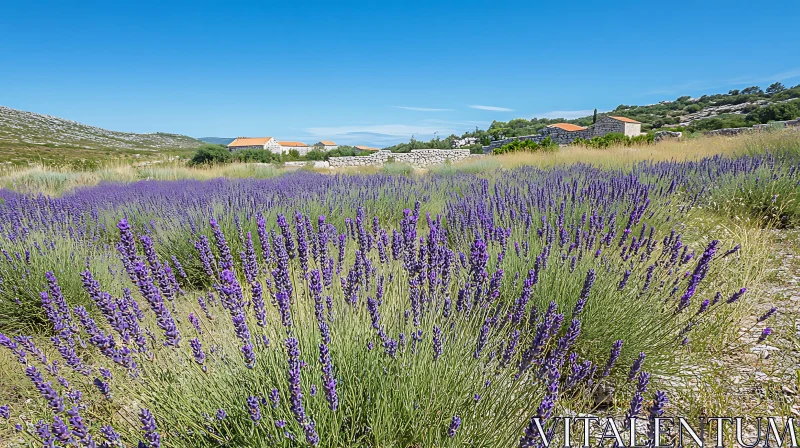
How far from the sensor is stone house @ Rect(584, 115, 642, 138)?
31.2m

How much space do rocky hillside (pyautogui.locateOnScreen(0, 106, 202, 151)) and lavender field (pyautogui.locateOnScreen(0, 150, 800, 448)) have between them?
7219cm

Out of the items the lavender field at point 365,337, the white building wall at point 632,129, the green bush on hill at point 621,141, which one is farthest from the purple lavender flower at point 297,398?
the white building wall at point 632,129

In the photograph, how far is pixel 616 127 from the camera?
31656mm

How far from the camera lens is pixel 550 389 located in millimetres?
985

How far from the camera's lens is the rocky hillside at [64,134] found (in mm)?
58484

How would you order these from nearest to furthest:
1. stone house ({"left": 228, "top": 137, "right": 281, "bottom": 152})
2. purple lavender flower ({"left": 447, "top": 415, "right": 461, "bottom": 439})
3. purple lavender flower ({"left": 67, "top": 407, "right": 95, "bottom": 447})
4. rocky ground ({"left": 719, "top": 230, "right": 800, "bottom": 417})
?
purple lavender flower ({"left": 67, "top": 407, "right": 95, "bottom": 447}) < purple lavender flower ({"left": 447, "top": 415, "right": 461, "bottom": 439}) < rocky ground ({"left": 719, "top": 230, "right": 800, "bottom": 417}) < stone house ({"left": 228, "top": 137, "right": 281, "bottom": 152})

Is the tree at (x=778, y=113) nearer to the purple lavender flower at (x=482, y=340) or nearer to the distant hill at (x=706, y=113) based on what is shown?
the distant hill at (x=706, y=113)

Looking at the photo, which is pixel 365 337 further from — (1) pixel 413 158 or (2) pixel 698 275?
(1) pixel 413 158

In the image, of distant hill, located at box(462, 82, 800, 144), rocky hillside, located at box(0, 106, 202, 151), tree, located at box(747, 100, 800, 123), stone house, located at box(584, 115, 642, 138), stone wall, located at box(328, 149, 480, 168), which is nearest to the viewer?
stone wall, located at box(328, 149, 480, 168)

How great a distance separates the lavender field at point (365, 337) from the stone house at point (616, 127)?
3349 cm

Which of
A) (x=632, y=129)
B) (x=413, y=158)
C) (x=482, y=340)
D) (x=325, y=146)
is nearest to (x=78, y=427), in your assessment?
(x=482, y=340)

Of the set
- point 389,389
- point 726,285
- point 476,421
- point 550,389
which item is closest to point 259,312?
point 389,389

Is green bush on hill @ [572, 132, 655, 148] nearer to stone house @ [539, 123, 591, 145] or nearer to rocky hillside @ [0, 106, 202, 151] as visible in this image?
stone house @ [539, 123, 591, 145]

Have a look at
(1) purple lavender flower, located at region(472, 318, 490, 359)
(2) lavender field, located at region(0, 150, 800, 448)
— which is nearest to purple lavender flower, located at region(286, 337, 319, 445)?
(2) lavender field, located at region(0, 150, 800, 448)
